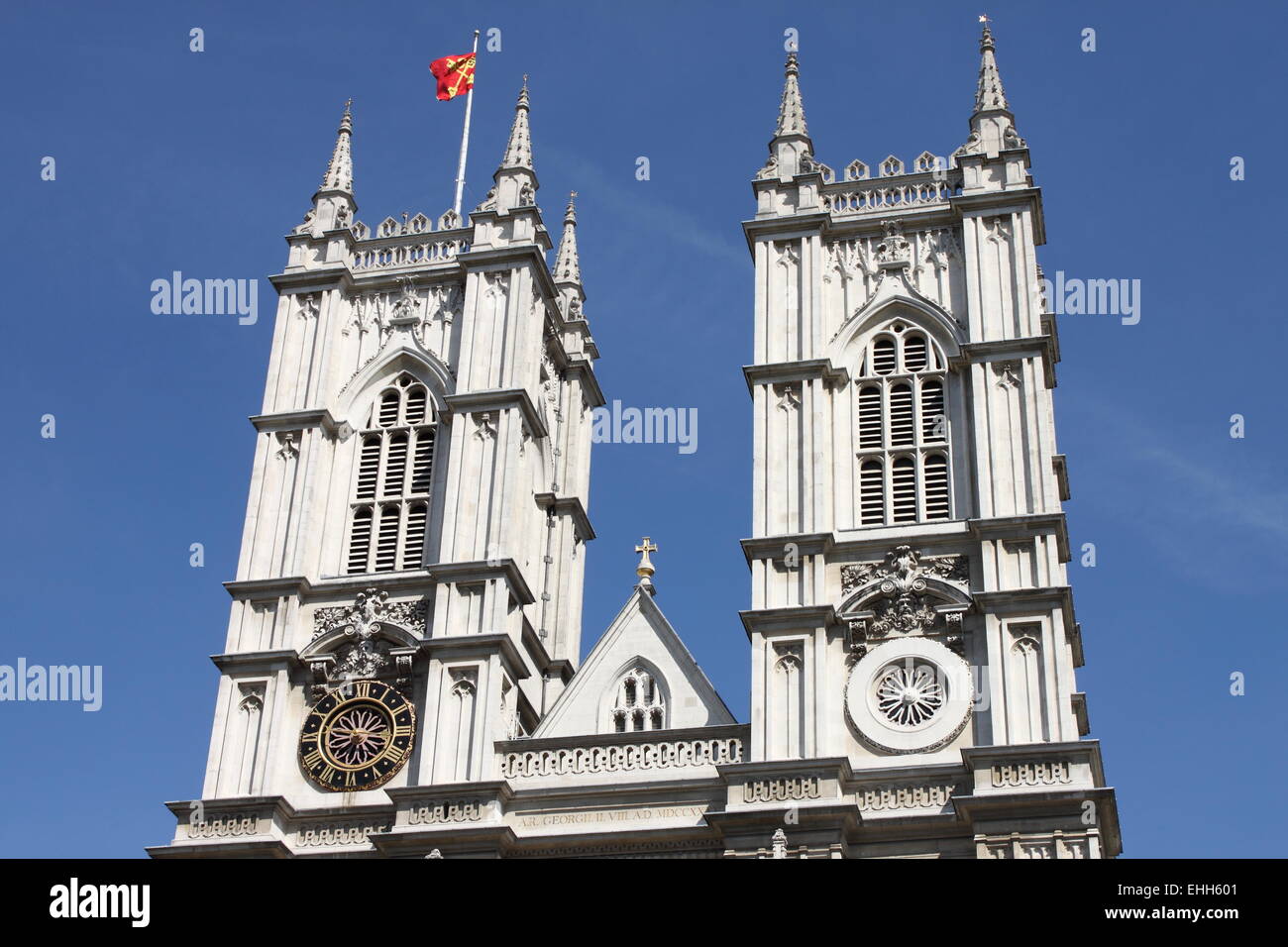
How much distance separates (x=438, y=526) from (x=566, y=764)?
6.51m

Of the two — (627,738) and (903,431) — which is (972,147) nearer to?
(903,431)

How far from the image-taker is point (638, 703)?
132ft

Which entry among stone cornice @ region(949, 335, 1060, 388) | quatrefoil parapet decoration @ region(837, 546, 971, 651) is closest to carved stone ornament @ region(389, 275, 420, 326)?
quatrefoil parapet decoration @ region(837, 546, 971, 651)

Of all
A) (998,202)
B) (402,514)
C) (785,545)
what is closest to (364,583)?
(402,514)

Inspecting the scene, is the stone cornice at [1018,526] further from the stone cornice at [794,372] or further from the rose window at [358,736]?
the rose window at [358,736]

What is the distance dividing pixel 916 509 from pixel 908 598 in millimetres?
2249

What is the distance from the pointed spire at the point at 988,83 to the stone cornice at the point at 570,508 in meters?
13.2

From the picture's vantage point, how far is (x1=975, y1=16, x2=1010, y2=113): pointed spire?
45312 millimetres

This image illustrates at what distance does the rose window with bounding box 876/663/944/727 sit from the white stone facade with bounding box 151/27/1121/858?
58 mm

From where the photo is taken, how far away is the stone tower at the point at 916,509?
1425 inches

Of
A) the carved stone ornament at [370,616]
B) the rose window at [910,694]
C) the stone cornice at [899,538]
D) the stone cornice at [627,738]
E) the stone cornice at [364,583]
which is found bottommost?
the stone cornice at [627,738]

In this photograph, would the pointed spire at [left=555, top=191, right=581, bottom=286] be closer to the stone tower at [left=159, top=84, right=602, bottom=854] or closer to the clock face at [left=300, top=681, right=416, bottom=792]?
the stone tower at [left=159, top=84, right=602, bottom=854]

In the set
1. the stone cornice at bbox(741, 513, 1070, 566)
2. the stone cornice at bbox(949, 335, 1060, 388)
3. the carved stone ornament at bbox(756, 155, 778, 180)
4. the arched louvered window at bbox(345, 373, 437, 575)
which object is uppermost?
the carved stone ornament at bbox(756, 155, 778, 180)

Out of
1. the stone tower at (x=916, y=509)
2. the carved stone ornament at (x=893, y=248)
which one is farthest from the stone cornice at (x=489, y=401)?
the carved stone ornament at (x=893, y=248)
